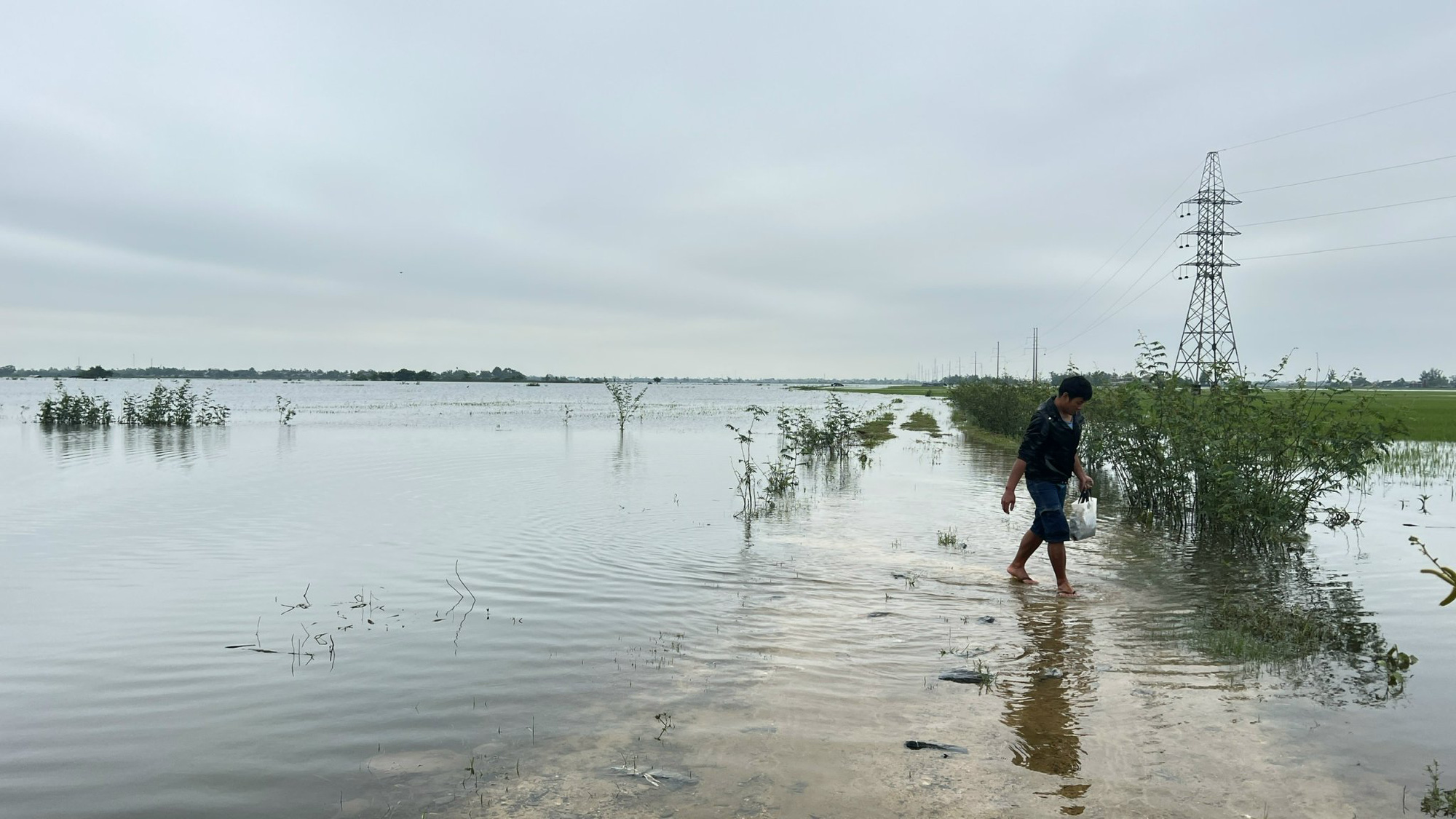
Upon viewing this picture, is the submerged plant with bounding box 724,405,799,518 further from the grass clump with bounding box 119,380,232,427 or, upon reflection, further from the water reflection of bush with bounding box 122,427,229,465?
the grass clump with bounding box 119,380,232,427

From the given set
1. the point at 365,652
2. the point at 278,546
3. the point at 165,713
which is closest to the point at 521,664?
the point at 365,652

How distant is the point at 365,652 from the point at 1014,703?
4808 millimetres

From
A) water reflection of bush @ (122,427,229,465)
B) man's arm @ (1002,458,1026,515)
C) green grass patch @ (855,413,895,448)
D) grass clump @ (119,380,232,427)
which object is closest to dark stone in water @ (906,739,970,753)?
man's arm @ (1002,458,1026,515)

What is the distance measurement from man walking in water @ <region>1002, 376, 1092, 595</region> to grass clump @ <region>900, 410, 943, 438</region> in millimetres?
25355

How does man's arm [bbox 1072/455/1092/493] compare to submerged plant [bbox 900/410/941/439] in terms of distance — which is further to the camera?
submerged plant [bbox 900/410/941/439]

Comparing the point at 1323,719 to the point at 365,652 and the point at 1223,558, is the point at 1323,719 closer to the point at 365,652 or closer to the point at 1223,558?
the point at 1223,558

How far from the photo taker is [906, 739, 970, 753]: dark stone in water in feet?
14.9

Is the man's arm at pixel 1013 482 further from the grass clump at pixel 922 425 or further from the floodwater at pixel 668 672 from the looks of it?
the grass clump at pixel 922 425

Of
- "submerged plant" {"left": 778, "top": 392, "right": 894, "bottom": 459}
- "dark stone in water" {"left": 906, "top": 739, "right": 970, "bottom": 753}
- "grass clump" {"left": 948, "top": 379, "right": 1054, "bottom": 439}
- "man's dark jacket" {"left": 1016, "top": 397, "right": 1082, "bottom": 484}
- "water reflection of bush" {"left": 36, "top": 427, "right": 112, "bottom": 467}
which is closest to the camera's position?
"dark stone in water" {"left": 906, "top": 739, "right": 970, "bottom": 753}

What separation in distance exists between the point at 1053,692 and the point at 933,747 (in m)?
1.33

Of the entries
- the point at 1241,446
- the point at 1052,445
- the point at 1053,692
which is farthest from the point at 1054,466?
the point at 1241,446

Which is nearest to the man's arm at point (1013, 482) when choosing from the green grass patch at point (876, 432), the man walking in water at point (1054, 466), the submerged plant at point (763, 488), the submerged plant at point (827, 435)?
the man walking in water at point (1054, 466)

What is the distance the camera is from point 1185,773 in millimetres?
4250

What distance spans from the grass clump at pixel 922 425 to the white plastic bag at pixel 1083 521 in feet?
82.4
